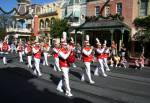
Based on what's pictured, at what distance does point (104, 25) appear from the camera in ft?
139

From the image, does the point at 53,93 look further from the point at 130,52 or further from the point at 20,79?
the point at 130,52

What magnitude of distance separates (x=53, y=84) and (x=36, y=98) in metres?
3.51

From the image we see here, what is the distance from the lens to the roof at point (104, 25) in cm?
4019

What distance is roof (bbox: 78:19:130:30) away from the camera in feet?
132

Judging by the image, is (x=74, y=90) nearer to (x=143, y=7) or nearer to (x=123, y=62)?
(x=123, y=62)

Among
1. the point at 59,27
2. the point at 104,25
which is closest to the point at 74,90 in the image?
the point at 104,25

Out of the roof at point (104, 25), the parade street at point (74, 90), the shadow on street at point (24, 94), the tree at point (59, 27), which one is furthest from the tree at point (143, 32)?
the shadow on street at point (24, 94)

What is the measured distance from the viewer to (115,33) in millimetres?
43500

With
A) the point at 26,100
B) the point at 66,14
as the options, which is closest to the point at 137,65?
the point at 26,100

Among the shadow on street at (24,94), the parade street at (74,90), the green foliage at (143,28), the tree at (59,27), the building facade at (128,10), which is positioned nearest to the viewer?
the shadow on street at (24,94)

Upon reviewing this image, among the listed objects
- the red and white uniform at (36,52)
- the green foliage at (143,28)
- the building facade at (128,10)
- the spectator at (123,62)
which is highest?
the building facade at (128,10)

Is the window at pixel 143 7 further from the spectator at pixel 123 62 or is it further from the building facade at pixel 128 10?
the spectator at pixel 123 62

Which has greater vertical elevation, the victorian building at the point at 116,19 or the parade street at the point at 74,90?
the victorian building at the point at 116,19

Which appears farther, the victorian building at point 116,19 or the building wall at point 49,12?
the building wall at point 49,12
